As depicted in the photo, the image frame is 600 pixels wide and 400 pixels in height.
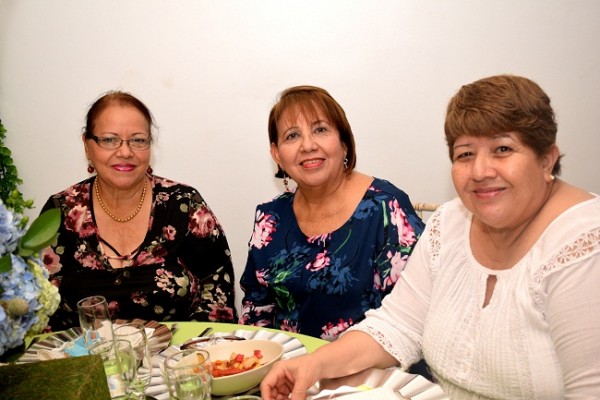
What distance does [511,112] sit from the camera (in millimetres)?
1320

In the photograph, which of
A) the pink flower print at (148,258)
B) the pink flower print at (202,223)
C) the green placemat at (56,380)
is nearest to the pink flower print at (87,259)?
the pink flower print at (148,258)

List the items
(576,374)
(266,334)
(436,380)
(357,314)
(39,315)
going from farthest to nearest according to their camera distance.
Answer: (357,314)
(266,334)
(436,380)
(576,374)
(39,315)

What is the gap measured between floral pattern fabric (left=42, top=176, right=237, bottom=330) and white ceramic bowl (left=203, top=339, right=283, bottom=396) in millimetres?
1024

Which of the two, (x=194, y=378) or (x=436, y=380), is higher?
(x=194, y=378)

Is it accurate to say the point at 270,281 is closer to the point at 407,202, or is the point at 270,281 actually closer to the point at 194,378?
the point at 407,202

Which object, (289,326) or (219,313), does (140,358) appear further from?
(219,313)

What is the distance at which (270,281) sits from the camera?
226cm

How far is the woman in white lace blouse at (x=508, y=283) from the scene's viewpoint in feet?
4.07

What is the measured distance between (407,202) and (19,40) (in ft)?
7.04

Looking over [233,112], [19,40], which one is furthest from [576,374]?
[19,40]

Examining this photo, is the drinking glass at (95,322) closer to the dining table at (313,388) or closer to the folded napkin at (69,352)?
the folded napkin at (69,352)

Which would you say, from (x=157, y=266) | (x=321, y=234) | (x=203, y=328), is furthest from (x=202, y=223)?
(x=203, y=328)

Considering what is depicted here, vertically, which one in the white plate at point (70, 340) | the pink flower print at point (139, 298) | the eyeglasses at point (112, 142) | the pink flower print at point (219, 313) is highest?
the eyeglasses at point (112, 142)

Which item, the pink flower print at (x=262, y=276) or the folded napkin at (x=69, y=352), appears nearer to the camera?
the folded napkin at (x=69, y=352)
